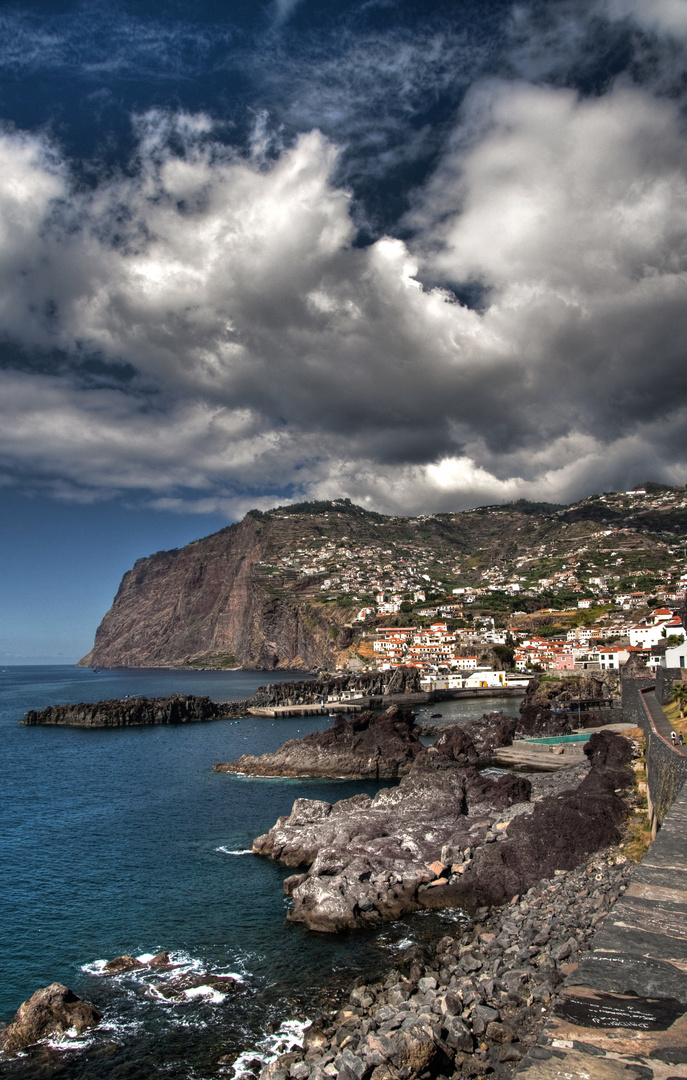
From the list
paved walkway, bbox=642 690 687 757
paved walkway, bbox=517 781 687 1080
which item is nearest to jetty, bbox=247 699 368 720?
paved walkway, bbox=642 690 687 757

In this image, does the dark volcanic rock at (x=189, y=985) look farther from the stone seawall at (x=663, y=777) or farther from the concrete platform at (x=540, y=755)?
the concrete platform at (x=540, y=755)

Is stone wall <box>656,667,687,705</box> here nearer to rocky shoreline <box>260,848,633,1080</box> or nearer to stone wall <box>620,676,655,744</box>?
stone wall <box>620,676,655,744</box>

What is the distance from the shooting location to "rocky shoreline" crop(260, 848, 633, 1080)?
9.02 m

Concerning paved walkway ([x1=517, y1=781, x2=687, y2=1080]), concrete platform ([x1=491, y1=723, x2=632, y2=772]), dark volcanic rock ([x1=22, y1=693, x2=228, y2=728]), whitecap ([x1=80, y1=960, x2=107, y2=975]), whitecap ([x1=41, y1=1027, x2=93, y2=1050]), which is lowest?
dark volcanic rock ([x1=22, y1=693, x2=228, y2=728])

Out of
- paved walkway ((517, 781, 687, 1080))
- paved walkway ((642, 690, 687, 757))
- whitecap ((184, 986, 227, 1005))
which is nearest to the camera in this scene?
paved walkway ((517, 781, 687, 1080))

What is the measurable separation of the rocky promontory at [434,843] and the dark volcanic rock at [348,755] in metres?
11.3

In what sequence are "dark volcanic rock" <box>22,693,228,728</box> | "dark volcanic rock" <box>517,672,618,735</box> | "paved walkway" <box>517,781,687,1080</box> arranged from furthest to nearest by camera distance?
"dark volcanic rock" <box>22,693,228,728</box>
"dark volcanic rock" <box>517,672,618,735</box>
"paved walkway" <box>517,781,687,1080</box>

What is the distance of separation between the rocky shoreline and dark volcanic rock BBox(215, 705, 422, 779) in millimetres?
23452

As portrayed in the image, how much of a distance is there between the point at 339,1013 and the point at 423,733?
43.0 meters

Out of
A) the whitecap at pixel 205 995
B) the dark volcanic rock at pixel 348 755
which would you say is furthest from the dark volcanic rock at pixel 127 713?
the whitecap at pixel 205 995

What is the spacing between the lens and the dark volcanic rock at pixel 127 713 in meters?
71.8

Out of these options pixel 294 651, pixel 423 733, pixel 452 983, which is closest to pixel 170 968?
pixel 452 983

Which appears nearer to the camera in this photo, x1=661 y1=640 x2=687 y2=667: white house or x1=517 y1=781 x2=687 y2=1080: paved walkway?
x1=517 y1=781 x2=687 y2=1080: paved walkway

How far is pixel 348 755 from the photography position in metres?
39.7
